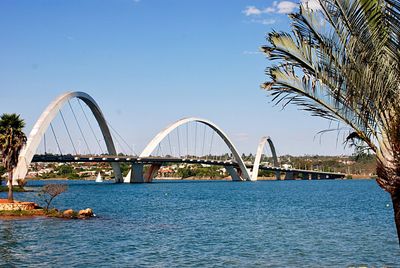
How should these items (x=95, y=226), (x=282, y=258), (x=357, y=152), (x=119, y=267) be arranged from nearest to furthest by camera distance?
1. (x=357, y=152)
2. (x=119, y=267)
3. (x=282, y=258)
4. (x=95, y=226)

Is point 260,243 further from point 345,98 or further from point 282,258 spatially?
point 345,98

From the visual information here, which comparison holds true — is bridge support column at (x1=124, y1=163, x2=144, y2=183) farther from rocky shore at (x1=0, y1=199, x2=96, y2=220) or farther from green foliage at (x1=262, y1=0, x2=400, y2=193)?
green foliage at (x1=262, y1=0, x2=400, y2=193)

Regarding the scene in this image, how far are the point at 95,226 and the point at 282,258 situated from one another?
17235 millimetres

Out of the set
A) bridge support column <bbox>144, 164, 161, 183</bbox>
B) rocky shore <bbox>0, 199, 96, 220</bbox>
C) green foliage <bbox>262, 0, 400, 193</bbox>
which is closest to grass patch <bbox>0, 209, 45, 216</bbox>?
rocky shore <bbox>0, 199, 96, 220</bbox>

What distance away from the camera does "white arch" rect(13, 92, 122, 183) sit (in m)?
88.9

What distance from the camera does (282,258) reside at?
24.3 m

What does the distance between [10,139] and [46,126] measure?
54422 mm

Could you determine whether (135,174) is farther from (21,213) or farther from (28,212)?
(21,213)

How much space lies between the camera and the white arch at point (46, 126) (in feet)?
292

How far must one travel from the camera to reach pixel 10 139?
46.2m

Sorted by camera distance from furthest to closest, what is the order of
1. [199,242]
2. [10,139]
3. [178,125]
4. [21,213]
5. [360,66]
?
1. [178,125]
2. [10,139]
3. [21,213]
4. [199,242]
5. [360,66]

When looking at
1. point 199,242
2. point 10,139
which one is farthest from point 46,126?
point 199,242

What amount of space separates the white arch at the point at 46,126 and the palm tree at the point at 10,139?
132 ft

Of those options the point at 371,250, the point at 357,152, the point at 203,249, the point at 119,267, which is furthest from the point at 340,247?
the point at 357,152
